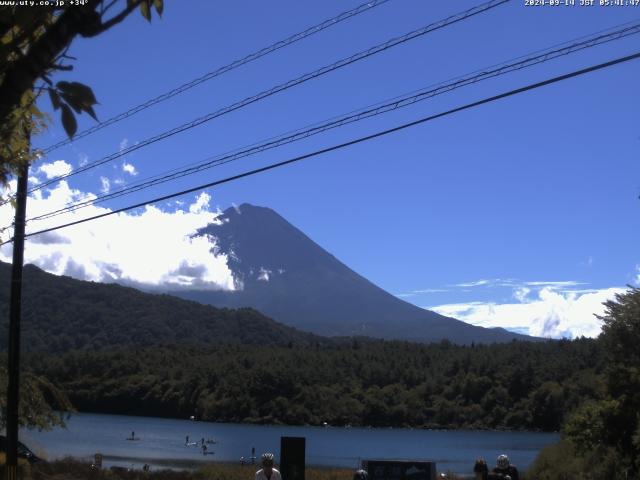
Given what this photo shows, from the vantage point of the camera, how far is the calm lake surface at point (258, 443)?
76812 mm

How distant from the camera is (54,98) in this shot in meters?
3.42

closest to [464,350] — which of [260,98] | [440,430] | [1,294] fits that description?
[440,430]

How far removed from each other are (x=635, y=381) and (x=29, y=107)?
70.5 ft

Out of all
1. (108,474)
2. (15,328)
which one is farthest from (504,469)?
(108,474)

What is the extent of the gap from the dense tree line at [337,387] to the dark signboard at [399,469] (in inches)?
4861

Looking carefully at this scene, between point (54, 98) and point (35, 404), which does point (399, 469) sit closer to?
point (35, 404)

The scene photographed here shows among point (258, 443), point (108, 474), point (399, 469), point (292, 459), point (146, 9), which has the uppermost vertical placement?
point (146, 9)

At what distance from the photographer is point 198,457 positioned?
7712 cm

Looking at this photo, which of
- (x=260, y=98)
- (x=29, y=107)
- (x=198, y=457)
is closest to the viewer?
(x=29, y=107)

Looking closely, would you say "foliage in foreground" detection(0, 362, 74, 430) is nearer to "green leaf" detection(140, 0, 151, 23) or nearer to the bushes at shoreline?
the bushes at shoreline

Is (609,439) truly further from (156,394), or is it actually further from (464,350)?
(464,350)

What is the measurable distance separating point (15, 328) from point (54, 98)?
14715mm

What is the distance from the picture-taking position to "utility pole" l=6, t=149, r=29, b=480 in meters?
16.6

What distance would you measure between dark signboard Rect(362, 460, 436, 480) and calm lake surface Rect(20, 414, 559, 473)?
48642mm
